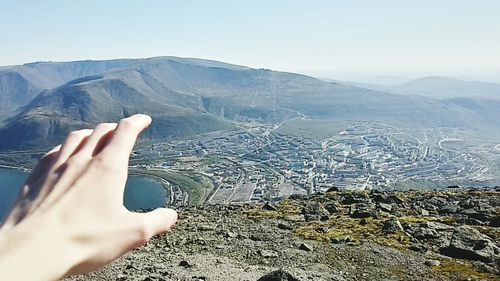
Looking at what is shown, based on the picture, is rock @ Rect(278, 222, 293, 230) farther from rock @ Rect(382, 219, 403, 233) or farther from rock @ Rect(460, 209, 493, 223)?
rock @ Rect(460, 209, 493, 223)

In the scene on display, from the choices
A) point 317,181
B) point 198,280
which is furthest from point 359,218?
point 317,181

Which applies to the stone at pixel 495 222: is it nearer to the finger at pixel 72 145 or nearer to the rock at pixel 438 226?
the rock at pixel 438 226

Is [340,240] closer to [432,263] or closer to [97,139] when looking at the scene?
[432,263]

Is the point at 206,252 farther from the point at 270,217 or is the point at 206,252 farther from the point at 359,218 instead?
the point at 359,218

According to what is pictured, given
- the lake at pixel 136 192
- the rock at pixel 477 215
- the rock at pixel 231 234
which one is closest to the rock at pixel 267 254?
the rock at pixel 231 234

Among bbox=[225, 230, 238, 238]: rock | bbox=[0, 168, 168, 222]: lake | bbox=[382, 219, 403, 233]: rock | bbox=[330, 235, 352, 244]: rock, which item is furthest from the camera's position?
bbox=[0, 168, 168, 222]: lake

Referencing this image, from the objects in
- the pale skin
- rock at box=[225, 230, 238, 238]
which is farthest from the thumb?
rock at box=[225, 230, 238, 238]
